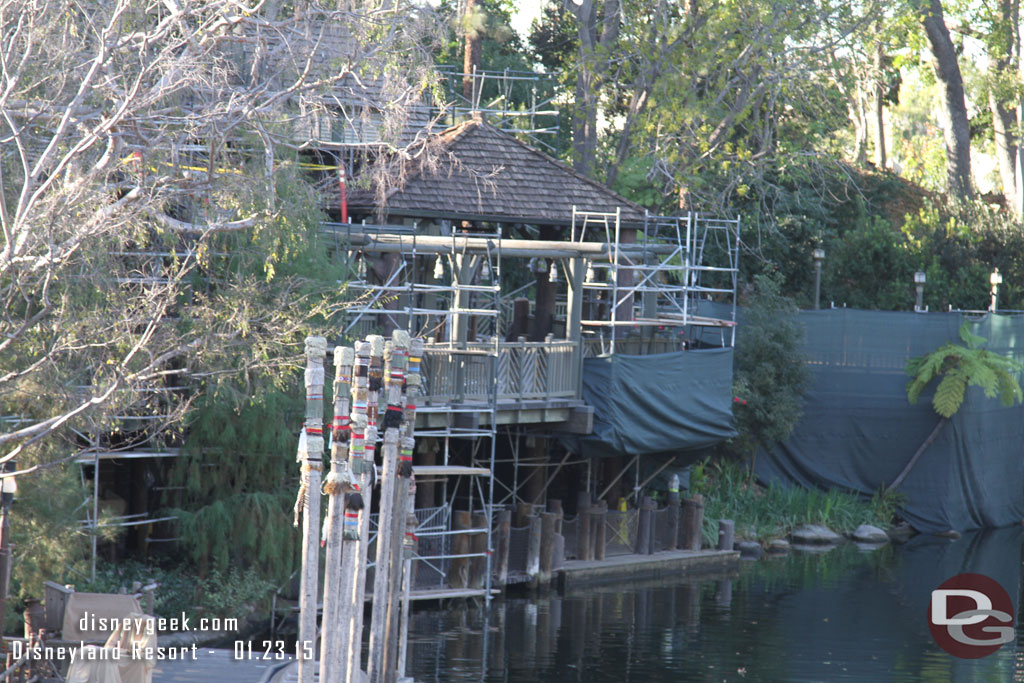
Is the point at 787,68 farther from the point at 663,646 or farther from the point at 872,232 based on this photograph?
the point at 663,646

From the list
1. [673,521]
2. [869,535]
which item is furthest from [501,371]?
[869,535]

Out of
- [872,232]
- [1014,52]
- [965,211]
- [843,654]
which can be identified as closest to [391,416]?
[843,654]

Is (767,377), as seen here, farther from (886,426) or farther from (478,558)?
(478,558)

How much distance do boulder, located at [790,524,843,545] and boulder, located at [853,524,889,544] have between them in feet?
1.22

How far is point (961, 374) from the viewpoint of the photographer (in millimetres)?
28453

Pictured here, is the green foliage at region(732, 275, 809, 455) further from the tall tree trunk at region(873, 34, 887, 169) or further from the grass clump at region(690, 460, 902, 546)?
the tall tree trunk at region(873, 34, 887, 169)

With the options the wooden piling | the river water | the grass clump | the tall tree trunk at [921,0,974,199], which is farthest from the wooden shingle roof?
the tall tree trunk at [921,0,974,199]

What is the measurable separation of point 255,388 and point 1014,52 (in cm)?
2885

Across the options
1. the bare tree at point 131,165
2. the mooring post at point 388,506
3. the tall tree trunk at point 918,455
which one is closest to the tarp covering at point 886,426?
the tall tree trunk at point 918,455

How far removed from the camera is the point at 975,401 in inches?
1155

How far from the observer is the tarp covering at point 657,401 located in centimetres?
2362

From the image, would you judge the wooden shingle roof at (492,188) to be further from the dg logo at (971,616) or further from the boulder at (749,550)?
the dg logo at (971,616)

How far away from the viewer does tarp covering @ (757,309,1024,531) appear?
96.8 ft

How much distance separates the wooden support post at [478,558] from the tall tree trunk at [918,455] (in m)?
11.5
